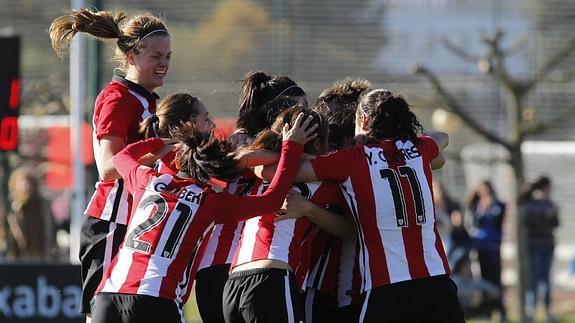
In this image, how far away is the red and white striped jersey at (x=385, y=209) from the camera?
531cm

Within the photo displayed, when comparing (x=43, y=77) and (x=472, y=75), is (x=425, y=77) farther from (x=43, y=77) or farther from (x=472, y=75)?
(x=43, y=77)

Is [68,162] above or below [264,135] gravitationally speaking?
below

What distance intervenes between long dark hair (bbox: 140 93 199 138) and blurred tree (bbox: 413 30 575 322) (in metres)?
7.62

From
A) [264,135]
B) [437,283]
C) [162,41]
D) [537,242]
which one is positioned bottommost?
[537,242]

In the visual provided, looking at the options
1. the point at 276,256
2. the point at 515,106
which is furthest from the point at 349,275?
the point at 515,106

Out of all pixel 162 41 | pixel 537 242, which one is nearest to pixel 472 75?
pixel 537 242

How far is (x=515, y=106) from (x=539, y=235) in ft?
4.60

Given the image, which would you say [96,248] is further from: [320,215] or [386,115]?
[386,115]

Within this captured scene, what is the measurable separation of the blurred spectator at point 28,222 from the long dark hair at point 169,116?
27.6 feet

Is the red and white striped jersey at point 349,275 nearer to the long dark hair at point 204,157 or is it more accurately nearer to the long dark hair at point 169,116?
the long dark hair at point 204,157

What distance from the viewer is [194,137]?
524cm

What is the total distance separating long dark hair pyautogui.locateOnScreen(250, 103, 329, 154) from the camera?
17.7 feet

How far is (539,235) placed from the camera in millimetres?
13289

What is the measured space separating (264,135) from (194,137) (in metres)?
0.34
